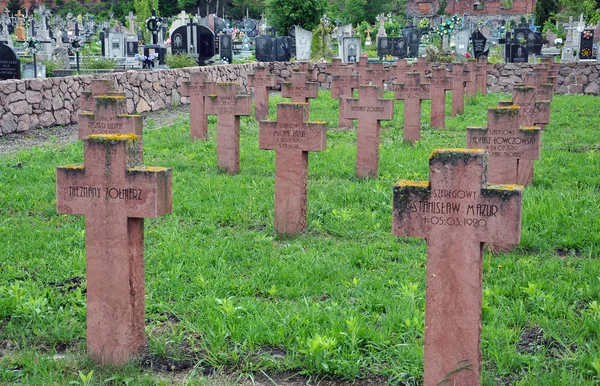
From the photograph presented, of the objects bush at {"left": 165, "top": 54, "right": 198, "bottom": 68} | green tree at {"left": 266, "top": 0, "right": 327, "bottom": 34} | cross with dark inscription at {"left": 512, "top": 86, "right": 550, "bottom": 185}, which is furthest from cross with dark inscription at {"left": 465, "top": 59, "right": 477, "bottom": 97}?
green tree at {"left": 266, "top": 0, "right": 327, "bottom": 34}

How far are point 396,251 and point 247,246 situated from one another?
1.23 metres

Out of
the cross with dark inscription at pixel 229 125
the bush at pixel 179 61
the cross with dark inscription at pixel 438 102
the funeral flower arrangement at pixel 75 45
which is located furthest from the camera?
the funeral flower arrangement at pixel 75 45

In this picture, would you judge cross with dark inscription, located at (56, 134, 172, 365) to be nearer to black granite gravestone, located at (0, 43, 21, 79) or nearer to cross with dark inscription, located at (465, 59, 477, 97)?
black granite gravestone, located at (0, 43, 21, 79)

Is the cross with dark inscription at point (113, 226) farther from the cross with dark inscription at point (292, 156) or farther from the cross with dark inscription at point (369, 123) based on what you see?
the cross with dark inscription at point (369, 123)

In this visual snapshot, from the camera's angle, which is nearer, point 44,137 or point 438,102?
point 44,137

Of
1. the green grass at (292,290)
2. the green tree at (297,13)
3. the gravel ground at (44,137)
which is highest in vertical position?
the green tree at (297,13)

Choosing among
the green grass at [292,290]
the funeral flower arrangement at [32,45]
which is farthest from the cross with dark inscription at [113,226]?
the funeral flower arrangement at [32,45]

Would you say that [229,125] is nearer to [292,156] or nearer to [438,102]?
[292,156]

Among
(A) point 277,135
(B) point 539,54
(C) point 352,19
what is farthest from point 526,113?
(C) point 352,19

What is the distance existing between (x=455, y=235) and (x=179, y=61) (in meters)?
20.5

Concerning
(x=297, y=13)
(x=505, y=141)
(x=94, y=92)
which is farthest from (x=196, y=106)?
(x=297, y=13)

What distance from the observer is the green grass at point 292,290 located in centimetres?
423

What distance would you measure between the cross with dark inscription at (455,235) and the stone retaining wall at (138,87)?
11.6m

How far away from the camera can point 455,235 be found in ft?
12.1
